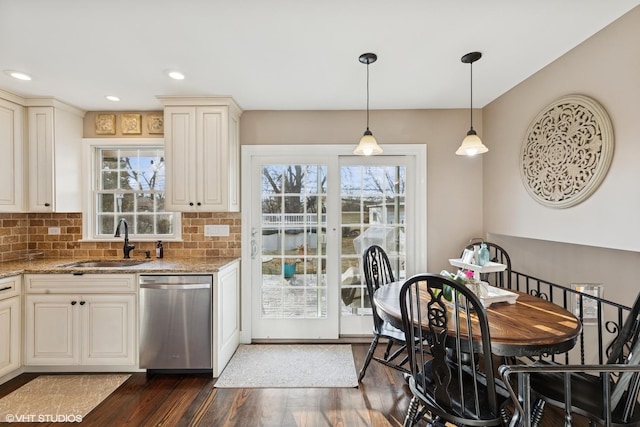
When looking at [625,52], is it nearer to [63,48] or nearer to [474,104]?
[474,104]

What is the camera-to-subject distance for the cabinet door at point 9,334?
2465 mm

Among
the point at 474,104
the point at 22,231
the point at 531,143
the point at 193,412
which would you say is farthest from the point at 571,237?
the point at 22,231

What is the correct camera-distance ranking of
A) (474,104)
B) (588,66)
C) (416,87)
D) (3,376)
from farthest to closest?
(474,104) < (416,87) < (3,376) < (588,66)

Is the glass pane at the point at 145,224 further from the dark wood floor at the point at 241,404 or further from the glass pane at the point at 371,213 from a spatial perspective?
the glass pane at the point at 371,213

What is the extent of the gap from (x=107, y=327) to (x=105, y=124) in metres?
2.09

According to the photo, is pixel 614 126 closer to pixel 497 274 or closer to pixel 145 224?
pixel 497 274

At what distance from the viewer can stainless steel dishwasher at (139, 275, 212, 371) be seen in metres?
2.60

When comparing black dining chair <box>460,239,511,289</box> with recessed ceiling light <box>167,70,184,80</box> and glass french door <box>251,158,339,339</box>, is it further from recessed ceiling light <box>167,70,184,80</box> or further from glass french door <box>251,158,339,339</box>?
recessed ceiling light <box>167,70,184,80</box>

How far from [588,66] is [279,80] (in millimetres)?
2139

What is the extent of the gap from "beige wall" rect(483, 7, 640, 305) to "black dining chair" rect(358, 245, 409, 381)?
1210mm

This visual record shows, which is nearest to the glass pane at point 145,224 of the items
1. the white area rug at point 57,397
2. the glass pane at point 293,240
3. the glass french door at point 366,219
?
the glass pane at point 293,240

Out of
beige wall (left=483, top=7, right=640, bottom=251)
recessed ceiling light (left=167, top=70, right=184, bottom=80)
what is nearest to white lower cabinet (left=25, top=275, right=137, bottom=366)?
recessed ceiling light (left=167, top=70, right=184, bottom=80)

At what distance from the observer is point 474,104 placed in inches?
125

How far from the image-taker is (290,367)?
277 centimetres
